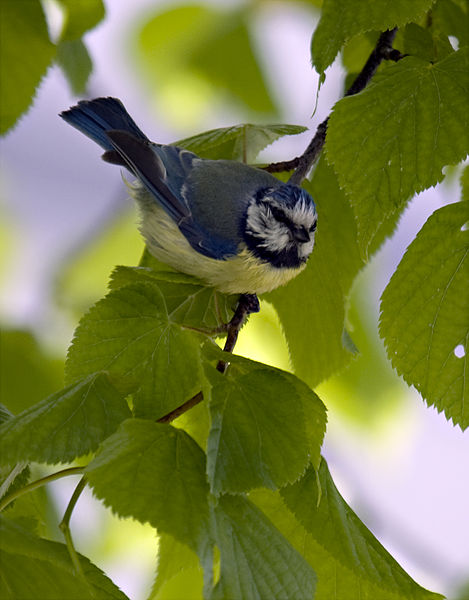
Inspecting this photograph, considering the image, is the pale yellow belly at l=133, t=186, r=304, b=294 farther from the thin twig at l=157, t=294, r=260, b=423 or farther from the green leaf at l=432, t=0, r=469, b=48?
the green leaf at l=432, t=0, r=469, b=48

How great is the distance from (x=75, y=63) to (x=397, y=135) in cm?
63

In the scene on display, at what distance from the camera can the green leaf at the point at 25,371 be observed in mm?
1267

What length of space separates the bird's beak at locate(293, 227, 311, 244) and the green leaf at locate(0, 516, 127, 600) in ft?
1.86

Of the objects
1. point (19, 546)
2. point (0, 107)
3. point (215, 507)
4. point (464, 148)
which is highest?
point (464, 148)

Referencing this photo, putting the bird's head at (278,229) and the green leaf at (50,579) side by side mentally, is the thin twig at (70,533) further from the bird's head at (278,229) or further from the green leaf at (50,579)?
the bird's head at (278,229)

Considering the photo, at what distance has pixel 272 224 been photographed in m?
1.14

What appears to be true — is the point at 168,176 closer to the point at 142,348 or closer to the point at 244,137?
the point at 244,137

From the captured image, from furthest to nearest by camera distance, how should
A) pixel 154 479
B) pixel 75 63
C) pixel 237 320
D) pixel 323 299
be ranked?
pixel 75 63 → pixel 323 299 → pixel 237 320 → pixel 154 479

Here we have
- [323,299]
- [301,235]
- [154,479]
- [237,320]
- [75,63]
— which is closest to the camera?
[154,479]

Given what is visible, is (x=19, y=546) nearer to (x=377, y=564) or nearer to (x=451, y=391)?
(x=377, y=564)

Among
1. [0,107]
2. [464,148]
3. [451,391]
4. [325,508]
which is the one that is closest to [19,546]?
[325,508]

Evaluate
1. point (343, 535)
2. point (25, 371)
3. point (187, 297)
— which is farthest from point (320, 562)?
point (25, 371)

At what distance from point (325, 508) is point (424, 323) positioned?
205mm

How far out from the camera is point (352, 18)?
2.41ft
